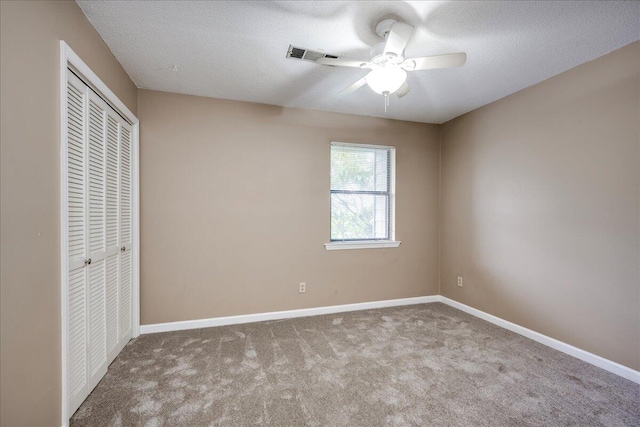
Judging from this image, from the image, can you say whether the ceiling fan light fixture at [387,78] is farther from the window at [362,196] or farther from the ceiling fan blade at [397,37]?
the window at [362,196]

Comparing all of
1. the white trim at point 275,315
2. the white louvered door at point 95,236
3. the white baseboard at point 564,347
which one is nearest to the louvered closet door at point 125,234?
the white louvered door at point 95,236

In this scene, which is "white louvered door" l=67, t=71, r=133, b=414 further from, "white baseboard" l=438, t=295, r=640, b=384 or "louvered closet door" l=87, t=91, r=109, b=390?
"white baseboard" l=438, t=295, r=640, b=384

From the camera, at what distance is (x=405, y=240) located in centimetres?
392

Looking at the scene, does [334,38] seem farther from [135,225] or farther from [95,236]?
[135,225]

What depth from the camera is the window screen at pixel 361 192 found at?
3.67 meters

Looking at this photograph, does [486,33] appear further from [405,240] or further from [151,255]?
[151,255]

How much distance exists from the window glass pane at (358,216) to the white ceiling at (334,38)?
4.44ft

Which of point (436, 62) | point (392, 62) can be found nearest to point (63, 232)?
point (392, 62)

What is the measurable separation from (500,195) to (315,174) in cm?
215

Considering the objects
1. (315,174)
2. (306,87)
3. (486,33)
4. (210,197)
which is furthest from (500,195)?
(210,197)

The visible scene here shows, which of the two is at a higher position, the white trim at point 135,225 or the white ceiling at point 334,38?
the white ceiling at point 334,38

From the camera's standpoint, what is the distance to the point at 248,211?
3.26 metres

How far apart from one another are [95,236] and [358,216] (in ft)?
9.08

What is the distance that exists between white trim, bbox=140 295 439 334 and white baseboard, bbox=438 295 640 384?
79cm
